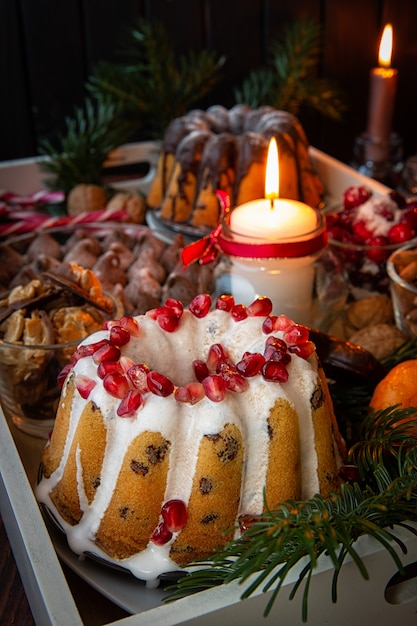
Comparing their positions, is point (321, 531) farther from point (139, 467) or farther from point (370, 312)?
point (370, 312)

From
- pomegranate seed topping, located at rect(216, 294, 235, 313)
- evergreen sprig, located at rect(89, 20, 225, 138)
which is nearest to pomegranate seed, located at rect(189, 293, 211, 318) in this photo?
pomegranate seed topping, located at rect(216, 294, 235, 313)

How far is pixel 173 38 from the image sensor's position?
1.49 metres

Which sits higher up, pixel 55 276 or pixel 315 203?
pixel 55 276

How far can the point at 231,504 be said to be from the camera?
21.1 inches

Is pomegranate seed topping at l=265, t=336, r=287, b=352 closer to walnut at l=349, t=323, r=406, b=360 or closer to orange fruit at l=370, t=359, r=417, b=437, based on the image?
orange fruit at l=370, t=359, r=417, b=437

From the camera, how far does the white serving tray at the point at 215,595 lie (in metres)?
0.48

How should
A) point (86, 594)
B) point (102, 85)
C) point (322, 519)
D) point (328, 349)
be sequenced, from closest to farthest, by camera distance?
point (322, 519), point (86, 594), point (328, 349), point (102, 85)

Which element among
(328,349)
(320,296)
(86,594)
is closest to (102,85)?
(320,296)

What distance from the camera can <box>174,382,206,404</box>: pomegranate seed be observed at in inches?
20.6

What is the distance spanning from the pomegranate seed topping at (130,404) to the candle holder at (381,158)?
0.95 m

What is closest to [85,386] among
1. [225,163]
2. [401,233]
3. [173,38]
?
[401,233]

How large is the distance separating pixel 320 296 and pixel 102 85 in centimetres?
68

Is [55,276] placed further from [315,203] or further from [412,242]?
[315,203]

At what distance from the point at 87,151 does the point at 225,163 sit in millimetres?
303
